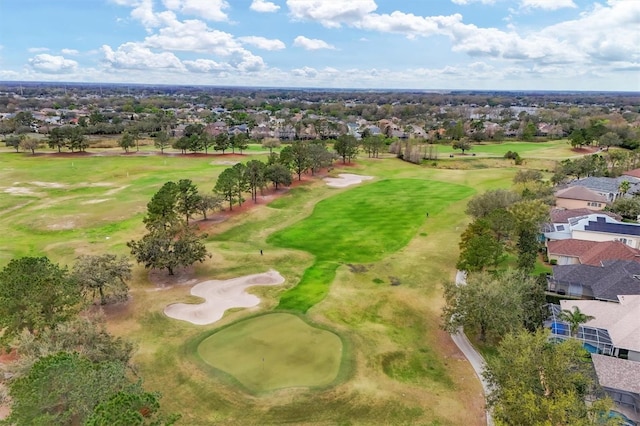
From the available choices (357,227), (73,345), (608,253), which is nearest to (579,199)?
(608,253)

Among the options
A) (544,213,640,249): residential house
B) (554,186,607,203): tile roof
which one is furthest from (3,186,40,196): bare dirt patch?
(554,186,607,203): tile roof

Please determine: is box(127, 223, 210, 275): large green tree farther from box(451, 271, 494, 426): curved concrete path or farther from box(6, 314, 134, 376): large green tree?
box(451, 271, 494, 426): curved concrete path

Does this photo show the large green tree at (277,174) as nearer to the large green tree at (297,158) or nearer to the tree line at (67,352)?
the large green tree at (297,158)

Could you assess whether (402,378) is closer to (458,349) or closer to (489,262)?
(458,349)

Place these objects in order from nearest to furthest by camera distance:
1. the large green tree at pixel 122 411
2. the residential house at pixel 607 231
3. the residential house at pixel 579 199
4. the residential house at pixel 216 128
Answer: the large green tree at pixel 122 411
the residential house at pixel 607 231
the residential house at pixel 579 199
the residential house at pixel 216 128

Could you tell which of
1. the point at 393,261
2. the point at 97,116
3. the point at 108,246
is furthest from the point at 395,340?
the point at 97,116

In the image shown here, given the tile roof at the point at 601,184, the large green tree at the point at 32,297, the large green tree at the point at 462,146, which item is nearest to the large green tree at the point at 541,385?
the large green tree at the point at 32,297

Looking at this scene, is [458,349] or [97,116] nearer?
[458,349]
